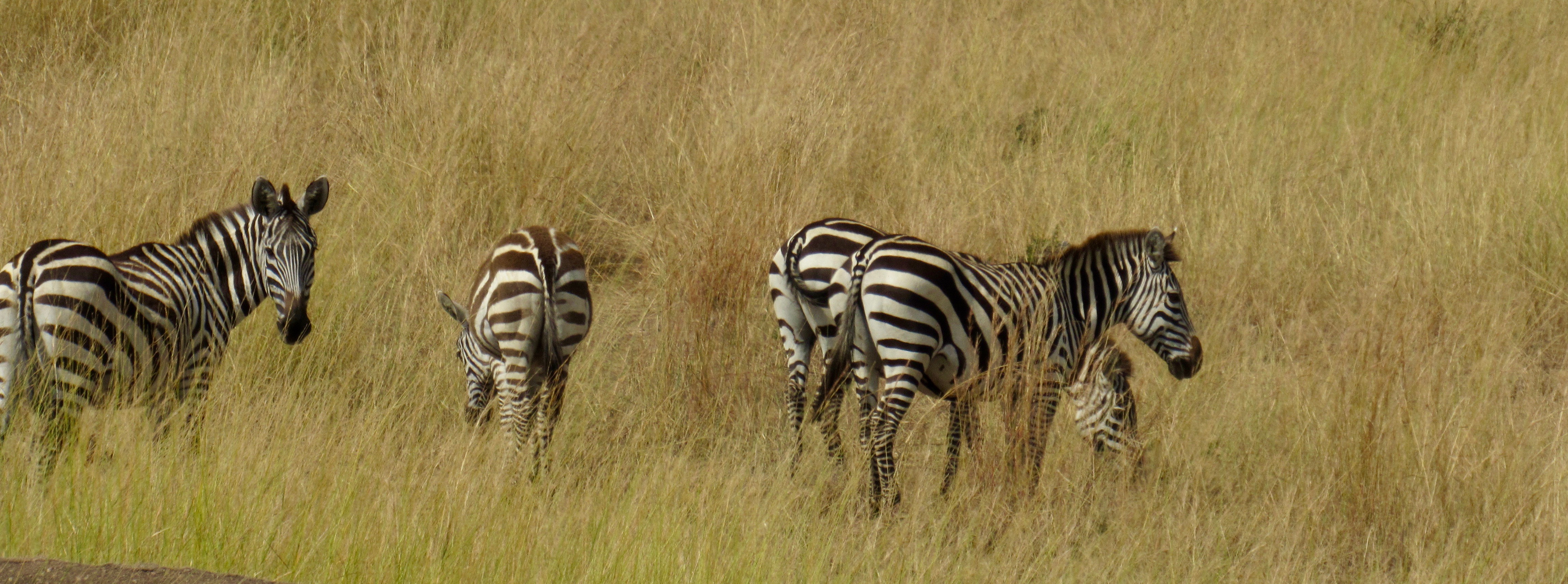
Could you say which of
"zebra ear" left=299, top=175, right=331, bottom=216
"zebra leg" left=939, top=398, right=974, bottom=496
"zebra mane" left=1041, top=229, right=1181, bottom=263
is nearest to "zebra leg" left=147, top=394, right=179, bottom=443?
"zebra ear" left=299, top=175, right=331, bottom=216

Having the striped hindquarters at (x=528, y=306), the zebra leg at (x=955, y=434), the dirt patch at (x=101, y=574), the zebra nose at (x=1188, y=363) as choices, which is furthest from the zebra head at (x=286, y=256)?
the zebra nose at (x=1188, y=363)

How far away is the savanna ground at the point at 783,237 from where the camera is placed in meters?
4.31

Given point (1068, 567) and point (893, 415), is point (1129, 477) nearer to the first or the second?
point (1068, 567)

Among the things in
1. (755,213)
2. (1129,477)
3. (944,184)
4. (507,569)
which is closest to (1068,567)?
(1129,477)

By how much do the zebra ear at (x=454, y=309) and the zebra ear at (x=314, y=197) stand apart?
0.66m

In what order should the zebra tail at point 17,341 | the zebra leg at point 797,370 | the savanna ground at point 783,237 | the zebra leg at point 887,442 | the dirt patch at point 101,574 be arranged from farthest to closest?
the zebra leg at point 797,370
the zebra leg at point 887,442
the savanna ground at point 783,237
the zebra tail at point 17,341
the dirt patch at point 101,574

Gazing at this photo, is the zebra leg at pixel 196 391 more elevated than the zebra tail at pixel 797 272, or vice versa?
the zebra tail at pixel 797 272

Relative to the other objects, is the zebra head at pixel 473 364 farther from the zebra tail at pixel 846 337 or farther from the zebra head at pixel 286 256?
the zebra tail at pixel 846 337

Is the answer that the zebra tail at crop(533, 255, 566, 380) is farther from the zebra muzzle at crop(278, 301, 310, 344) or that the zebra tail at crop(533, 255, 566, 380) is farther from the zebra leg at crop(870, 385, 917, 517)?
the zebra leg at crop(870, 385, 917, 517)

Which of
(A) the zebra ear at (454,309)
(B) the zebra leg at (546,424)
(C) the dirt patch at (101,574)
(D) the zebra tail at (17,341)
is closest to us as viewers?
(C) the dirt patch at (101,574)

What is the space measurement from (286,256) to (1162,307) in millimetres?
3336

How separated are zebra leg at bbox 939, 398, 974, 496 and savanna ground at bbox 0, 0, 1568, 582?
7cm

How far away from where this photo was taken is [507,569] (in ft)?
12.7

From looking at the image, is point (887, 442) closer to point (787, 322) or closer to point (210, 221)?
point (787, 322)
